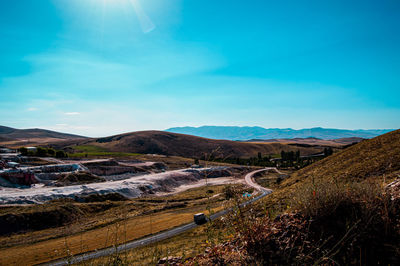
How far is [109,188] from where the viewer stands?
188ft

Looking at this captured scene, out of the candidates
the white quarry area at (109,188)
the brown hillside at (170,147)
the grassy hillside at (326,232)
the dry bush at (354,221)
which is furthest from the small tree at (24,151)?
the dry bush at (354,221)

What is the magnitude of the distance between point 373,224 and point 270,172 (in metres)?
99.8

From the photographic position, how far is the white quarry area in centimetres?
4300

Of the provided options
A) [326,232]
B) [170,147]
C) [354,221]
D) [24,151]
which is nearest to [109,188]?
[24,151]

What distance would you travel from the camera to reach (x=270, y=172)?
98.4 meters

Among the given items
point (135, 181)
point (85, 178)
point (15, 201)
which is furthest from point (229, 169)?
point (15, 201)

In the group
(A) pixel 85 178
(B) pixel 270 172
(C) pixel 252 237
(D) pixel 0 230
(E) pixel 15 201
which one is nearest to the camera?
(C) pixel 252 237

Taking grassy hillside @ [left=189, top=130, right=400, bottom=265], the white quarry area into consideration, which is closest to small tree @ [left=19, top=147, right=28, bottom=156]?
the white quarry area

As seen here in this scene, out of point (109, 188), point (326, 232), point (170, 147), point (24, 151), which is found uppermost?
point (326, 232)

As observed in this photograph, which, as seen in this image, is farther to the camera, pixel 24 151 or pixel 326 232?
pixel 24 151

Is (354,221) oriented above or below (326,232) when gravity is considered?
above

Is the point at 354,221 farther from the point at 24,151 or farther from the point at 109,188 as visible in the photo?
the point at 24,151

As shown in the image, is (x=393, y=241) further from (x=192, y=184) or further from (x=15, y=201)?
(x=192, y=184)

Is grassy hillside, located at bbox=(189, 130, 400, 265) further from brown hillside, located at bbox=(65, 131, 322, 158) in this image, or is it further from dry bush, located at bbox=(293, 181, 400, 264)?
brown hillside, located at bbox=(65, 131, 322, 158)
